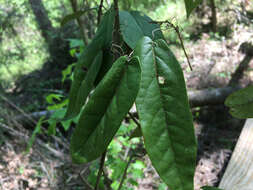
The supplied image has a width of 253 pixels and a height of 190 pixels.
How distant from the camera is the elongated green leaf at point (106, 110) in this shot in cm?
31

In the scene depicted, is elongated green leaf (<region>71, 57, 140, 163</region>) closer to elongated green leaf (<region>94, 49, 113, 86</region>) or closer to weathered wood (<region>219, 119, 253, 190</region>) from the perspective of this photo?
elongated green leaf (<region>94, 49, 113, 86</region>)

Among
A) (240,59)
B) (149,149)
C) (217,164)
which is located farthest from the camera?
(240,59)

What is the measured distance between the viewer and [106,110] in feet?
1.11

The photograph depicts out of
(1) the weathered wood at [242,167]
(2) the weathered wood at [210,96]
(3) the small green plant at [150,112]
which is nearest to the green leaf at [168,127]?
(3) the small green plant at [150,112]

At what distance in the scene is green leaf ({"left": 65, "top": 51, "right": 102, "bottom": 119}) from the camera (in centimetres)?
49

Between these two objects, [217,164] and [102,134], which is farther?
[217,164]

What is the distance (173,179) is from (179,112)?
9cm

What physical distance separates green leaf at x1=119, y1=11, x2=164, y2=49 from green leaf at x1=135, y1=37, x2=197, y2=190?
0.50ft

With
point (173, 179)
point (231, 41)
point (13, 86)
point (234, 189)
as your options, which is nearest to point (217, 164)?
point (234, 189)

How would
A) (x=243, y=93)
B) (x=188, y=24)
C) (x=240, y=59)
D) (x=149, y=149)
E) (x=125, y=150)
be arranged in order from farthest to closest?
(x=188, y=24), (x=240, y=59), (x=125, y=150), (x=243, y=93), (x=149, y=149)

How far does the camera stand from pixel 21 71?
11.1 ft

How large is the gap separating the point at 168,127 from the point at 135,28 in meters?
0.27

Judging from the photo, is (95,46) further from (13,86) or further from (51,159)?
(13,86)

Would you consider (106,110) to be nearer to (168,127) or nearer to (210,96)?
(168,127)
